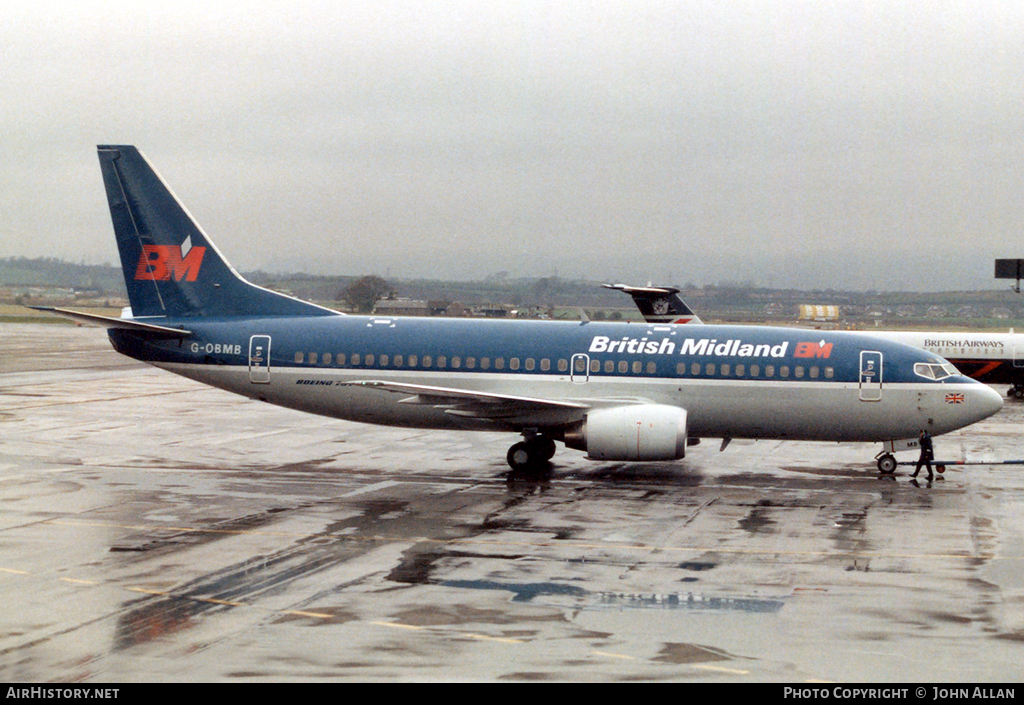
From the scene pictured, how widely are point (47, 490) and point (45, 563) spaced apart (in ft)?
26.3

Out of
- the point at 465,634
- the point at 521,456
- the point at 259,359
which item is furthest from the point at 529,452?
the point at 465,634

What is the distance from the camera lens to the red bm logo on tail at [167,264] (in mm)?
32781

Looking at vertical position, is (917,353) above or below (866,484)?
above

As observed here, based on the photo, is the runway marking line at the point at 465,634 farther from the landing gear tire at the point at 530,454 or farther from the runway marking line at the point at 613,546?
the landing gear tire at the point at 530,454

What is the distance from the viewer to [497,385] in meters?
30.5

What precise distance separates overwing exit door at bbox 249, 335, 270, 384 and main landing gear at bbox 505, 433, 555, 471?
307 inches

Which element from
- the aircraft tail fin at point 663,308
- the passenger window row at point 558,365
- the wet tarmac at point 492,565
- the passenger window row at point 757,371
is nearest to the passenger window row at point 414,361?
the passenger window row at point 558,365

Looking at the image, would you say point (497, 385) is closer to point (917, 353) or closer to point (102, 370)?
point (917, 353)

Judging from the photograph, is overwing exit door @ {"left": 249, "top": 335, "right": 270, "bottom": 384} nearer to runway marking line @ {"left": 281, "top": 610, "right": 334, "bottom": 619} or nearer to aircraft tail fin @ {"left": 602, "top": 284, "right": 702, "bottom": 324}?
runway marking line @ {"left": 281, "top": 610, "right": 334, "bottom": 619}

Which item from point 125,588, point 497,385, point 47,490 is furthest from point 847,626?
point 47,490

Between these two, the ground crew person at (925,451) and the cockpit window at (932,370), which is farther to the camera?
the ground crew person at (925,451)

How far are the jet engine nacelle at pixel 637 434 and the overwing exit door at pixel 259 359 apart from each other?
33.0ft

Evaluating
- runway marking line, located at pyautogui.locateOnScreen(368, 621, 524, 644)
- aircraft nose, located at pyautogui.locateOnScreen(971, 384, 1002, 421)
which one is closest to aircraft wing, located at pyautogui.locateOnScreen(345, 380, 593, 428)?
aircraft nose, located at pyautogui.locateOnScreen(971, 384, 1002, 421)
